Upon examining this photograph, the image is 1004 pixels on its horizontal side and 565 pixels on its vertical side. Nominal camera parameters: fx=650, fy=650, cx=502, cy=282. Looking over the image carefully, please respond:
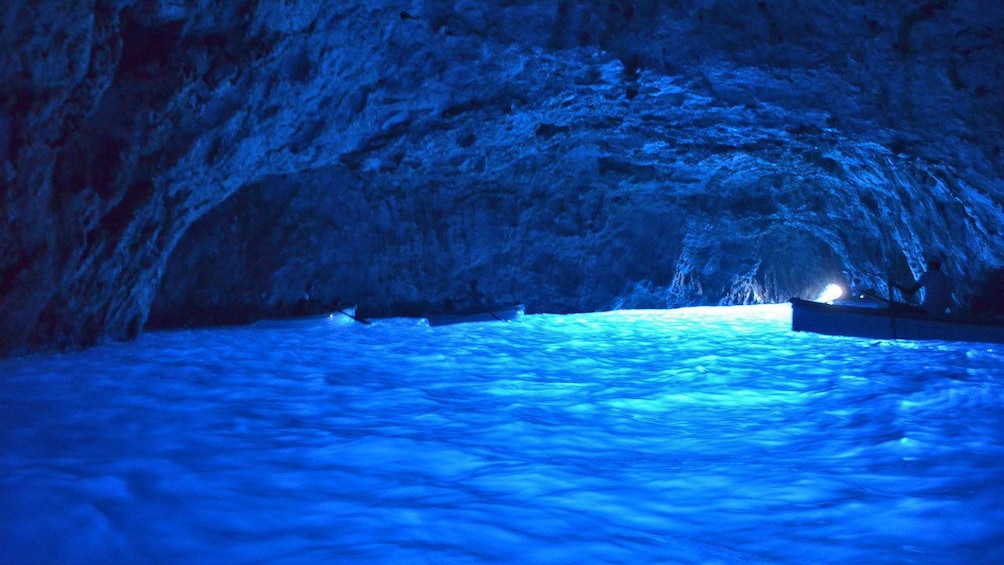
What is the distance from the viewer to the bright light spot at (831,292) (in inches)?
752

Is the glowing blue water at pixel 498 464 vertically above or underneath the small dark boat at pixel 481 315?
underneath

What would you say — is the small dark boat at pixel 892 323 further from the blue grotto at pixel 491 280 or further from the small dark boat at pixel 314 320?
the small dark boat at pixel 314 320

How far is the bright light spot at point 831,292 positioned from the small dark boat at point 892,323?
949 centimetres

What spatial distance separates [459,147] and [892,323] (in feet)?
25.4

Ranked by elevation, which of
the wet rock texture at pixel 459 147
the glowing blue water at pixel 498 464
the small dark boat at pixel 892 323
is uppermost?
the wet rock texture at pixel 459 147

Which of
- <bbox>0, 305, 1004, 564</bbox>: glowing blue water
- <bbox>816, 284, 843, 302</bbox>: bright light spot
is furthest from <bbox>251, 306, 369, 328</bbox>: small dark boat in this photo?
<bbox>816, 284, 843, 302</bbox>: bright light spot

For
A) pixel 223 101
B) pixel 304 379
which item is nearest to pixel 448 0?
pixel 223 101

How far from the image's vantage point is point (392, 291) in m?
13.7

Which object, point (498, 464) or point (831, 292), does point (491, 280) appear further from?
point (498, 464)

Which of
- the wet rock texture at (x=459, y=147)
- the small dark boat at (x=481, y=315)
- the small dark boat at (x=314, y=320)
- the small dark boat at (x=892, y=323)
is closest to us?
the wet rock texture at (x=459, y=147)

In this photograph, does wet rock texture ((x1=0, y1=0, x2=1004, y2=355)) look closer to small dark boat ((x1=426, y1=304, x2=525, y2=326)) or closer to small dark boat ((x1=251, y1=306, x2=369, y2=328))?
small dark boat ((x1=251, y1=306, x2=369, y2=328))

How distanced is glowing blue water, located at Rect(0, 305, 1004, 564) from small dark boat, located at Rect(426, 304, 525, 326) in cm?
713

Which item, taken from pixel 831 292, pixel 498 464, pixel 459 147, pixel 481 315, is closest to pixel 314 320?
pixel 481 315

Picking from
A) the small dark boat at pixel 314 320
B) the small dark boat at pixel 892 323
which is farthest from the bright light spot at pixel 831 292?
the small dark boat at pixel 314 320
